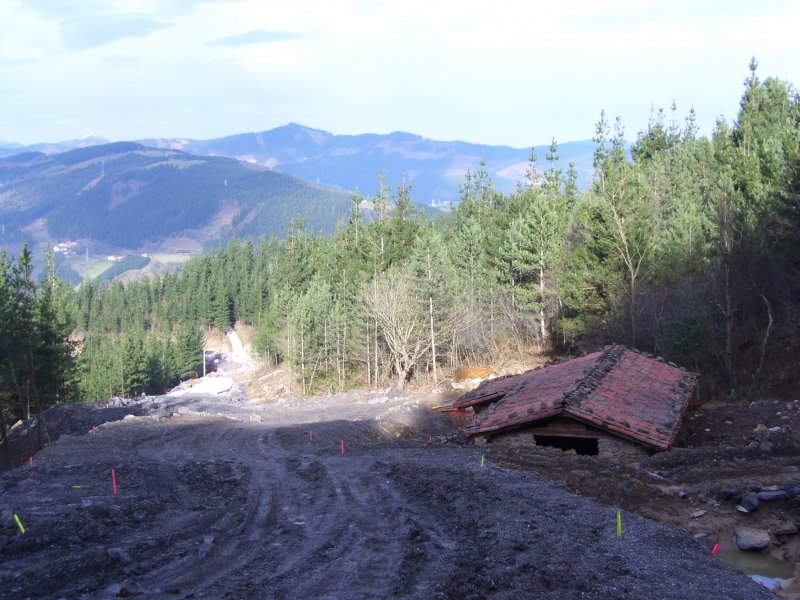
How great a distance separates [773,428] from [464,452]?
363 inches

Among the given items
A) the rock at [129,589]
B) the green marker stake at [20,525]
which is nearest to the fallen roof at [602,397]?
the rock at [129,589]

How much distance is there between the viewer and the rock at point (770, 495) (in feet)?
38.8

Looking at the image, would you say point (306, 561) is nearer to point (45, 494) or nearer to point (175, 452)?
point (45, 494)

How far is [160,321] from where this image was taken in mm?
127125

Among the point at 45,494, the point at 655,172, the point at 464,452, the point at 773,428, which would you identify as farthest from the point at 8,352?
the point at 655,172

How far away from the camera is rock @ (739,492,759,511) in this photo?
1186cm

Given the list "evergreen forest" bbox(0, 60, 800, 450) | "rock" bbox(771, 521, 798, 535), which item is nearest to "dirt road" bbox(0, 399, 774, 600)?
"rock" bbox(771, 521, 798, 535)

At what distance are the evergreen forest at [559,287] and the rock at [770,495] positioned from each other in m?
A: 18.0

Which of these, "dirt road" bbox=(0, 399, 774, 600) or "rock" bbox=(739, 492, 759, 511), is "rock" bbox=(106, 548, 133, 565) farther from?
"rock" bbox=(739, 492, 759, 511)

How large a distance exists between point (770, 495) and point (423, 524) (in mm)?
5870

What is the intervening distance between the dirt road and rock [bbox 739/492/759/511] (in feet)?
5.84

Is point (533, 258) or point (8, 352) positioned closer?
point (8, 352)

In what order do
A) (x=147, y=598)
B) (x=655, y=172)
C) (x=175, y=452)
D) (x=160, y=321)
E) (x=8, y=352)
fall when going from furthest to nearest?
(x=160, y=321), (x=655, y=172), (x=8, y=352), (x=175, y=452), (x=147, y=598)

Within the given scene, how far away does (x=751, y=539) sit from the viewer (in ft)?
35.3
